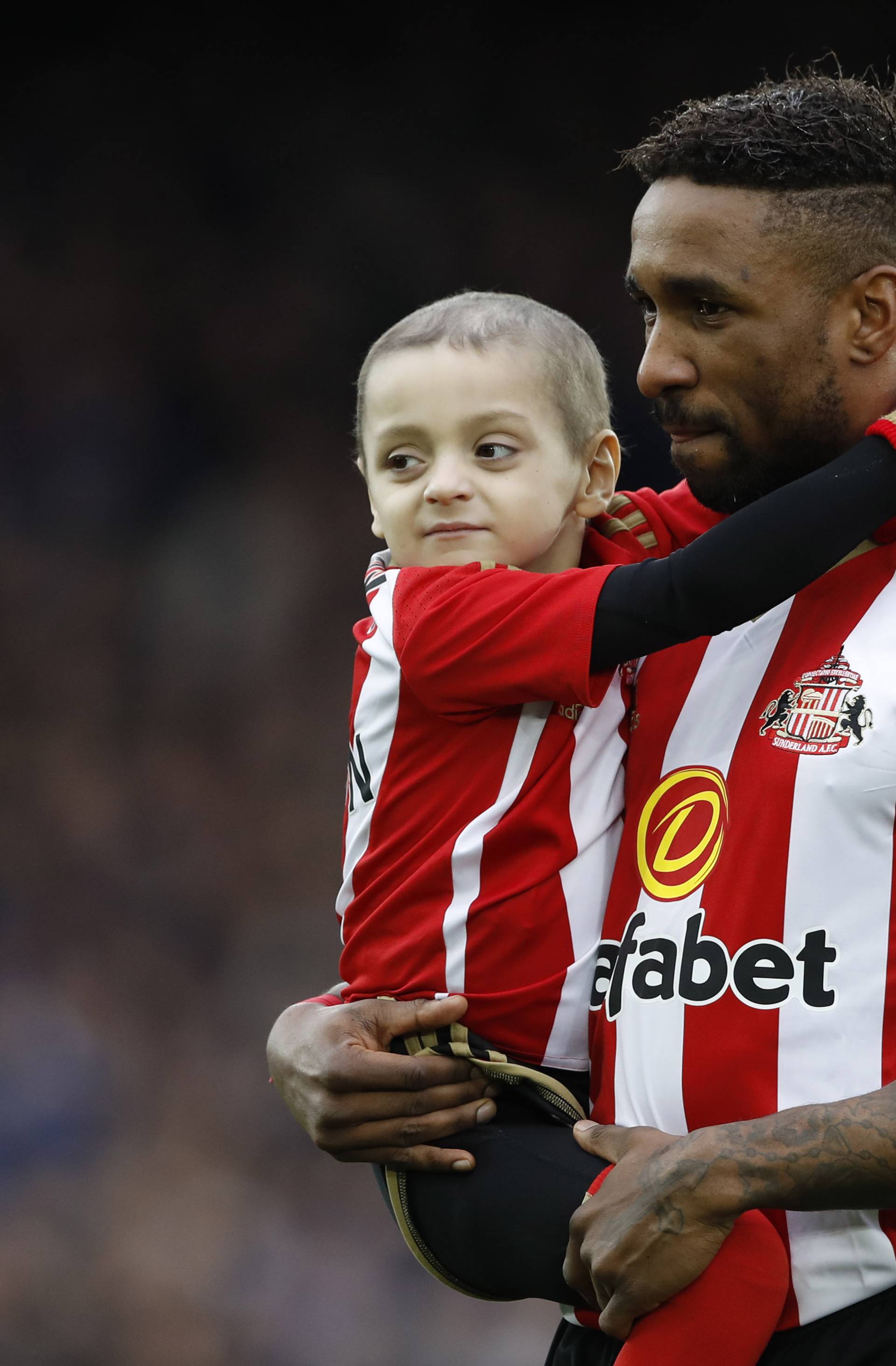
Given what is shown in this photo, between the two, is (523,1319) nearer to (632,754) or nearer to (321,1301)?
(321,1301)

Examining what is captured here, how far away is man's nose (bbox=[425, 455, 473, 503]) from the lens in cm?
175

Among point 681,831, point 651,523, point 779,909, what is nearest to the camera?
point 779,909

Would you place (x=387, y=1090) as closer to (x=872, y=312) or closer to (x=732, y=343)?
(x=732, y=343)

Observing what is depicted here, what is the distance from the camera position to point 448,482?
175 centimetres

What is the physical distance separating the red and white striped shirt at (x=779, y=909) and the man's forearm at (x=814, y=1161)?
51 mm

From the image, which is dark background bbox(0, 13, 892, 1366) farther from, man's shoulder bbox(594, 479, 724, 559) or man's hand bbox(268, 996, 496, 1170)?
man's hand bbox(268, 996, 496, 1170)

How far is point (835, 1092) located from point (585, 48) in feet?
15.0

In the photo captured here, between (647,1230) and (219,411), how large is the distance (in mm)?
4379

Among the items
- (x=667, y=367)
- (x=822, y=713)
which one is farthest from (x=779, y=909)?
(x=667, y=367)

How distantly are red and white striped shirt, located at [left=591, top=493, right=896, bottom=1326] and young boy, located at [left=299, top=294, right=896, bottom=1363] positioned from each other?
7 centimetres

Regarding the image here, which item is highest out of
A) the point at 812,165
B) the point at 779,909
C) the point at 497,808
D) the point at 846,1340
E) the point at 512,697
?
the point at 812,165

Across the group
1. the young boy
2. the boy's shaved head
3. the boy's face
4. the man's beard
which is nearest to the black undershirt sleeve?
the young boy

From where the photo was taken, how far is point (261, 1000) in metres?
5.04

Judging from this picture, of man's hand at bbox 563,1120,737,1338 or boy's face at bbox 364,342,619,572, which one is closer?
man's hand at bbox 563,1120,737,1338
